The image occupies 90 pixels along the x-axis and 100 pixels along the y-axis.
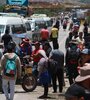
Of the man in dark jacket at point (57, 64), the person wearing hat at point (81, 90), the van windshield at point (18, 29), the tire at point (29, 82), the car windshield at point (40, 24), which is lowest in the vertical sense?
the car windshield at point (40, 24)

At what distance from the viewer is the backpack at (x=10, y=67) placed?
11086mm

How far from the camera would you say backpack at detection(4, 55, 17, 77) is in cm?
1109

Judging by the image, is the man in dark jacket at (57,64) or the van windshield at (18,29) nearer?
the man in dark jacket at (57,64)

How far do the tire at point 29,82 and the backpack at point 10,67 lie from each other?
3.37m

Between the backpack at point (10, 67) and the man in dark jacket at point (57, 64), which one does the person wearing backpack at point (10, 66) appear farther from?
the man in dark jacket at point (57, 64)

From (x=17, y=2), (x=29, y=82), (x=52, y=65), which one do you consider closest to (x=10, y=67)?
(x=52, y=65)

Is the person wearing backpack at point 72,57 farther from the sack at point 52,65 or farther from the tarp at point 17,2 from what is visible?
the tarp at point 17,2

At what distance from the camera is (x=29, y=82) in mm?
14555

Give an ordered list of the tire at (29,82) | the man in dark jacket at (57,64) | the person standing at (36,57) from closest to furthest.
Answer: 1. the man in dark jacket at (57,64)
2. the tire at (29,82)
3. the person standing at (36,57)

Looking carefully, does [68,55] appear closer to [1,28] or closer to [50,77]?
[50,77]

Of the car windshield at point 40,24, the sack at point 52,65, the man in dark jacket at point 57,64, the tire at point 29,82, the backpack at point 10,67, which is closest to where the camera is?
the backpack at point 10,67

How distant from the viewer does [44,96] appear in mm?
13594

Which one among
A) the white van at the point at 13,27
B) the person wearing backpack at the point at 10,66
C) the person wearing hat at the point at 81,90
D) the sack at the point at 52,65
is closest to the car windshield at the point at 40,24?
the white van at the point at 13,27

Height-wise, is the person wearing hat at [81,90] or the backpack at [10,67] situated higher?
the person wearing hat at [81,90]
